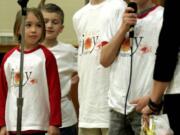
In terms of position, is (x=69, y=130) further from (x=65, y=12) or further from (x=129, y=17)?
(x=65, y=12)

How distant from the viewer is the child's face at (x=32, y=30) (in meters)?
2.27

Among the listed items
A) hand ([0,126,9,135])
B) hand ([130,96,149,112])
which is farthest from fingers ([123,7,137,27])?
hand ([0,126,9,135])

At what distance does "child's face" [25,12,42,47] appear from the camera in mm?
2271

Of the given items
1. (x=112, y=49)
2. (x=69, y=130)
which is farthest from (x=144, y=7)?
(x=69, y=130)

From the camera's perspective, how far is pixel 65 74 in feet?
8.87

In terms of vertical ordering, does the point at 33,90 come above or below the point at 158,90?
below

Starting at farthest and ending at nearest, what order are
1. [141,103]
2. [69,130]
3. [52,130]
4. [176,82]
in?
[69,130] → [52,130] → [141,103] → [176,82]

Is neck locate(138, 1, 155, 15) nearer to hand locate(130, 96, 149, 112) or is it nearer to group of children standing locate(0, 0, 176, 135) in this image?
group of children standing locate(0, 0, 176, 135)

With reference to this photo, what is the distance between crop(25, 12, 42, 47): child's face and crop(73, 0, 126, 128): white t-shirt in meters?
0.24

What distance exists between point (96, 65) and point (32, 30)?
0.38m

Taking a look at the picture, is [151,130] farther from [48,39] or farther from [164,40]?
[48,39]

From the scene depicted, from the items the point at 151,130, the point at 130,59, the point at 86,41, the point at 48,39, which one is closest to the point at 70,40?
the point at 48,39

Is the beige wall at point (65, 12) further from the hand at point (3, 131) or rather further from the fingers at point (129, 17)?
the fingers at point (129, 17)

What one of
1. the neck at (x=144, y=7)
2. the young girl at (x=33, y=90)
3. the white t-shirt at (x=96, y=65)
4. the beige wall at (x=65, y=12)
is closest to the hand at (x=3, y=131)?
the young girl at (x=33, y=90)
